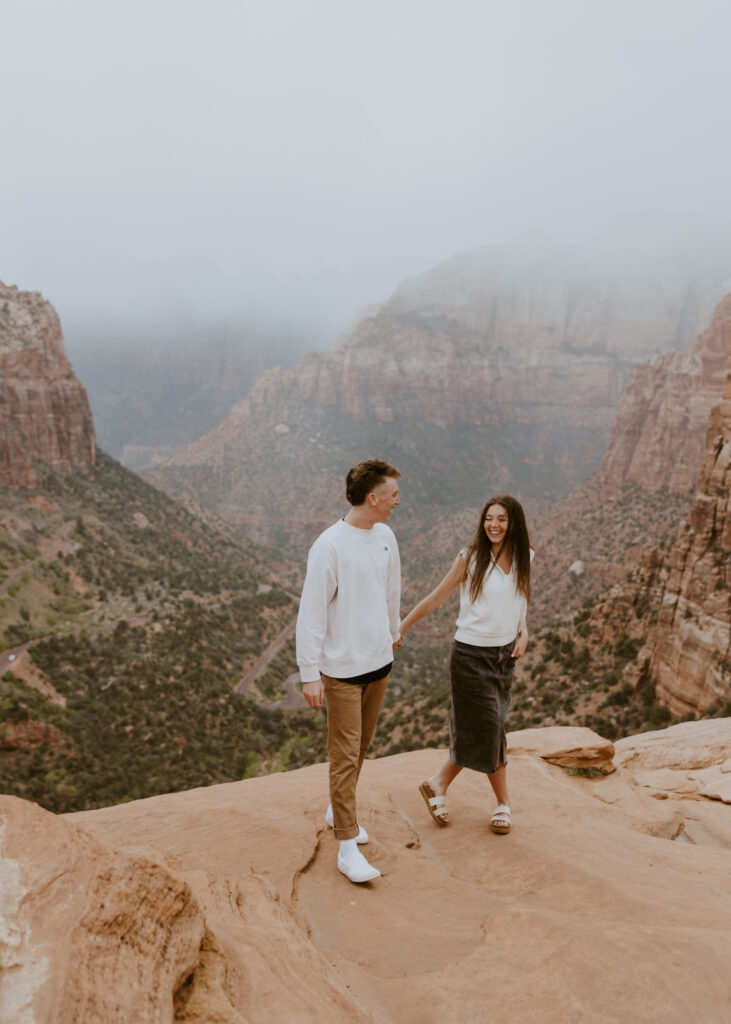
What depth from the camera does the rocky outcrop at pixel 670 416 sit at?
203ft

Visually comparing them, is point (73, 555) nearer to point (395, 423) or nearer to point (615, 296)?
point (395, 423)

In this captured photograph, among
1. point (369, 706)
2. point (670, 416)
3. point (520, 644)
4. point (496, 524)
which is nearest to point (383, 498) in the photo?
point (496, 524)

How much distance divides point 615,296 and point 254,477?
11658cm

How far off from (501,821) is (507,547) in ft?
8.11

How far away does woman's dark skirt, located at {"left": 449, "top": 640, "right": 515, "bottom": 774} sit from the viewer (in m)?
5.21

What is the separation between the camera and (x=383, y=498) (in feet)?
14.9

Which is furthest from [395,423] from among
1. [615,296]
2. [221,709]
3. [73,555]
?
[221,709]

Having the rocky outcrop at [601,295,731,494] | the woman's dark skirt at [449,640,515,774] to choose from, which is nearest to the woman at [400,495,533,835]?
the woman's dark skirt at [449,640,515,774]

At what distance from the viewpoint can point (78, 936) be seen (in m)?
2.32

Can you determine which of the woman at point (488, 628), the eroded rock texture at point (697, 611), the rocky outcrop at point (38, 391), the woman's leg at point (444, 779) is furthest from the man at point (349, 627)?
the rocky outcrop at point (38, 391)

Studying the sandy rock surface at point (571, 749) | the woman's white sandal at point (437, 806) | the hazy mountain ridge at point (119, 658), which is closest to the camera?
the woman's white sandal at point (437, 806)

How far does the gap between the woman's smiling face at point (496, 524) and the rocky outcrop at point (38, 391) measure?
50576mm

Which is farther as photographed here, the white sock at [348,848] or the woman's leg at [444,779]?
the woman's leg at [444,779]

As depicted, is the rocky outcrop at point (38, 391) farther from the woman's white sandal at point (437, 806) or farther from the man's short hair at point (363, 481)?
the man's short hair at point (363, 481)
